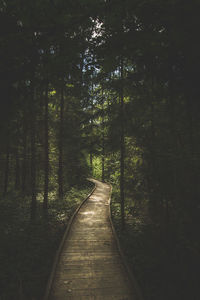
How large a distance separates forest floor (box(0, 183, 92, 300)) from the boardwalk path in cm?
59

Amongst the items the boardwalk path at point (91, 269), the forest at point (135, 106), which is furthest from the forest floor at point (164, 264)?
the boardwalk path at point (91, 269)

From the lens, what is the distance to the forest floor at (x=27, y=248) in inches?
216

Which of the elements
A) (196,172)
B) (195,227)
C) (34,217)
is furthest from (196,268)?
(34,217)

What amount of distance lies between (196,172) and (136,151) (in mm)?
3434

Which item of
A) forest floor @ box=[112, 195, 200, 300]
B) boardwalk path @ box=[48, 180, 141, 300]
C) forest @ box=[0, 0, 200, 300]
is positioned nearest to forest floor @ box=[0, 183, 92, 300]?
forest @ box=[0, 0, 200, 300]

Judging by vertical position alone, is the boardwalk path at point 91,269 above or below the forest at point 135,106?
below

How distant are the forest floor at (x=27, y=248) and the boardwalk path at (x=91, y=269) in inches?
23.3

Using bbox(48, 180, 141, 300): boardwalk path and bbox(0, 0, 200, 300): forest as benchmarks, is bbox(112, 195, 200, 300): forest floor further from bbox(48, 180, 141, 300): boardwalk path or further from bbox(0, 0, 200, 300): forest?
bbox(48, 180, 141, 300): boardwalk path

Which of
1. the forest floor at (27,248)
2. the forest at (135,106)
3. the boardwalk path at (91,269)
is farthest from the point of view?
the forest floor at (27,248)

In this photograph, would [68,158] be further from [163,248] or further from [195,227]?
[195,227]

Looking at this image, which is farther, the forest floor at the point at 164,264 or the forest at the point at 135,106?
the forest floor at the point at 164,264

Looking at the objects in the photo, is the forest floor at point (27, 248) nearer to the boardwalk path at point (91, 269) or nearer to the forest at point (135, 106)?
the forest at point (135, 106)

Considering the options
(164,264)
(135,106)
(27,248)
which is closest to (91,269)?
(164,264)

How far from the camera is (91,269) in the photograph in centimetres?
620
